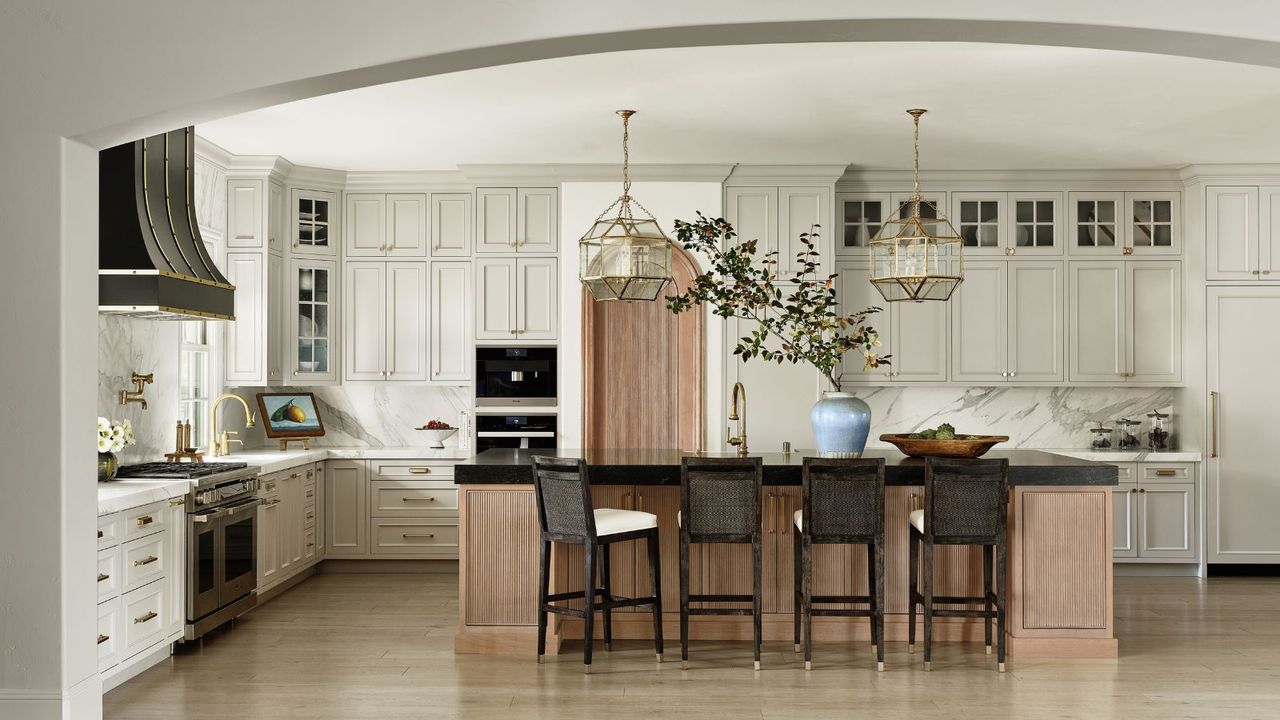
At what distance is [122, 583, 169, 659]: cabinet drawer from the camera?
4.45 m

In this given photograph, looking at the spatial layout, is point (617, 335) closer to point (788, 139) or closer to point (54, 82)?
point (788, 139)

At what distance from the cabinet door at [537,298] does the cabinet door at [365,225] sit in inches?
41.2

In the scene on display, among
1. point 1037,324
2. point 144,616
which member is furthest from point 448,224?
point 1037,324

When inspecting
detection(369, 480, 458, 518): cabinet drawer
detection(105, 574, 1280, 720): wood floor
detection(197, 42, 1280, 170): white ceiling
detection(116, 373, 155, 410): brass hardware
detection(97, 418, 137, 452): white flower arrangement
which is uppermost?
detection(197, 42, 1280, 170): white ceiling

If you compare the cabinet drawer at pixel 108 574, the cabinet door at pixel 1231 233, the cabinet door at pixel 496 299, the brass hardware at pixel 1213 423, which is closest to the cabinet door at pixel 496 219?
the cabinet door at pixel 496 299

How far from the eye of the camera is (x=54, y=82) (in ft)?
11.0

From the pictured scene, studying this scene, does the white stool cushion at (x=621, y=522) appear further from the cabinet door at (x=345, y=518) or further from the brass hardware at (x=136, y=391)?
the cabinet door at (x=345, y=518)

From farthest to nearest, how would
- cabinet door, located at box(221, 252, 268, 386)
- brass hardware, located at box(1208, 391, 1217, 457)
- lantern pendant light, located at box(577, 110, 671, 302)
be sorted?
brass hardware, located at box(1208, 391, 1217, 457) → cabinet door, located at box(221, 252, 268, 386) → lantern pendant light, located at box(577, 110, 671, 302)

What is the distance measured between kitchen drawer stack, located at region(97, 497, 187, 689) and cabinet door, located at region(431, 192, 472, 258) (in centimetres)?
295

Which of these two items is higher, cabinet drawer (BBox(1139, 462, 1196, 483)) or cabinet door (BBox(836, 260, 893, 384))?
cabinet door (BBox(836, 260, 893, 384))

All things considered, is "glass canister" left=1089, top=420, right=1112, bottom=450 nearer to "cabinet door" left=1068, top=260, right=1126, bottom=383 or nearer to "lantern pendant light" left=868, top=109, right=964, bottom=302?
"cabinet door" left=1068, top=260, right=1126, bottom=383

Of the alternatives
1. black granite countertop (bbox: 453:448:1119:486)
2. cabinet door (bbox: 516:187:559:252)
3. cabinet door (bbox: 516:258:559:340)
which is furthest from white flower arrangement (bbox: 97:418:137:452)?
cabinet door (bbox: 516:187:559:252)

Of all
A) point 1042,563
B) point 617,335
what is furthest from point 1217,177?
point 617,335

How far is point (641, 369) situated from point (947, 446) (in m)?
2.49
